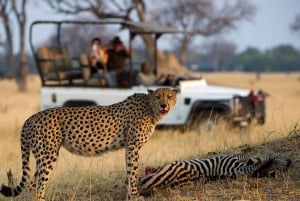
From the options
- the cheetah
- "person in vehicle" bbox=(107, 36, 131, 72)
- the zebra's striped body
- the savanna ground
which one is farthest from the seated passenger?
the zebra's striped body

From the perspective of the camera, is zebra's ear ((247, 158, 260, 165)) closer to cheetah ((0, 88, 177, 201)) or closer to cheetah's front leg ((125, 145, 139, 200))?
cheetah ((0, 88, 177, 201))

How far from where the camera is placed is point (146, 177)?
19.8 ft

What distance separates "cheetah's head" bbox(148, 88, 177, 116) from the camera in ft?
20.1

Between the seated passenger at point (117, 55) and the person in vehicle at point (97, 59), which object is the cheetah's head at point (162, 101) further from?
the seated passenger at point (117, 55)

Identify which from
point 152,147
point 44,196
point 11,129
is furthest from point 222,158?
point 11,129

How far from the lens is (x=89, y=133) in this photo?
6027 mm

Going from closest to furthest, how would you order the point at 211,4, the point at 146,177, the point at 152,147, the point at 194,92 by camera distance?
the point at 146,177, the point at 152,147, the point at 194,92, the point at 211,4

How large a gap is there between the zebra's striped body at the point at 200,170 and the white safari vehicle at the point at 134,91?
191 inches

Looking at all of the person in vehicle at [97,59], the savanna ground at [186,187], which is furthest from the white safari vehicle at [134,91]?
the savanna ground at [186,187]

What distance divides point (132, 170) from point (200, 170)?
25.0 inches

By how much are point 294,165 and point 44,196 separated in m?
2.35

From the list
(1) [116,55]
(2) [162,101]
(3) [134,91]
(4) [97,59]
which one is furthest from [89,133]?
(1) [116,55]

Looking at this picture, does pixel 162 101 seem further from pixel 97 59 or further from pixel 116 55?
pixel 116 55

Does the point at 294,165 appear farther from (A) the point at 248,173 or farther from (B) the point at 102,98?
(B) the point at 102,98
